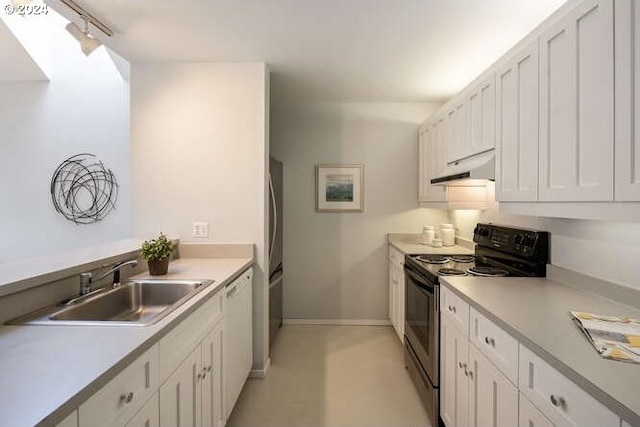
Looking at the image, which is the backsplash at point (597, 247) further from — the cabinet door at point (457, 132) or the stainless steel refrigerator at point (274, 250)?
the stainless steel refrigerator at point (274, 250)

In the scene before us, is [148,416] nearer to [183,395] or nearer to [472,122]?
[183,395]

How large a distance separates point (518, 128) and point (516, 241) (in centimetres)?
78

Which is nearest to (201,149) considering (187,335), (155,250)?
(155,250)

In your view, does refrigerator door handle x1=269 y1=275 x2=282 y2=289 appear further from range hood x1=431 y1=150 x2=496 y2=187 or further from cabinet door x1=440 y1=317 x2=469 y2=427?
range hood x1=431 y1=150 x2=496 y2=187

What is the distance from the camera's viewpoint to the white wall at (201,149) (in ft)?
8.46

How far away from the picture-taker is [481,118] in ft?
7.01

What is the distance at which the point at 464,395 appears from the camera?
5.34 ft

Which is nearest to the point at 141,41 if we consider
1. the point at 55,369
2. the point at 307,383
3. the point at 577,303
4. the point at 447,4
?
the point at 447,4

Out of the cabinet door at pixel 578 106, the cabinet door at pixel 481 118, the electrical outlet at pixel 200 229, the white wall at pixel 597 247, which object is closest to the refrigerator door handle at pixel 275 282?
the electrical outlet at pixel 200 229

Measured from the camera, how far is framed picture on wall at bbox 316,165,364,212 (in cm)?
380

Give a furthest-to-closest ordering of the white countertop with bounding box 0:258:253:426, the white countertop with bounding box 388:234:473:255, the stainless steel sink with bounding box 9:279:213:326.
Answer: the white countertop with bounding box 388:234:473:255
the stainless steel sink with bounding box 9:279:213:326
the white countertop with bounding box 0:258:253:426

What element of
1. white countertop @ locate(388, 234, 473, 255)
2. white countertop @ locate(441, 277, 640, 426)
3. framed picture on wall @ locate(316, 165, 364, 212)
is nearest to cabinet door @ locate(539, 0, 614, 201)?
white countertop @ locate(441, 277, 640, 426)

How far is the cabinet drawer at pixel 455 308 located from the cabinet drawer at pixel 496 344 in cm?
7

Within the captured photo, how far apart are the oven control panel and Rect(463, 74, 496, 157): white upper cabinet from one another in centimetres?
57
